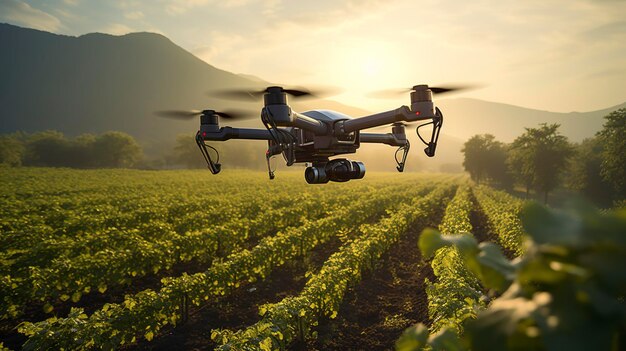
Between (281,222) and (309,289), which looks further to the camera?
(281,222)

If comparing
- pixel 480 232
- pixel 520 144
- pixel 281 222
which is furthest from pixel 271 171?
pixel 520 144

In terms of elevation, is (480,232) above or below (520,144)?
below

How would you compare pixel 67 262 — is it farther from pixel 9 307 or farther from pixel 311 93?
pixel 311 93

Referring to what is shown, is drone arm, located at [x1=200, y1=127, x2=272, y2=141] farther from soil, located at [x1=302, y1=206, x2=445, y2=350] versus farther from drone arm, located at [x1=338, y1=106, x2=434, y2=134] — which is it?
soil, located at [x1=302, y1=206, x2=445, y2=350]

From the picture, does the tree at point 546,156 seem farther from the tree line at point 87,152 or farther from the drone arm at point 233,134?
the tree line at point 87,152


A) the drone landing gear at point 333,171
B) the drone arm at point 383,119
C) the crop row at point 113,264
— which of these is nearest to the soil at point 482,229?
the crop row at point 113,264

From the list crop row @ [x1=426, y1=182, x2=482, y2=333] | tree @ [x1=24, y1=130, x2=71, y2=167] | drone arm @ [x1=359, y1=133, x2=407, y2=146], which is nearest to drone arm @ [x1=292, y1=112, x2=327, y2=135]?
drone arm @ [x1=359, y1=133, x2=407, y2=146]

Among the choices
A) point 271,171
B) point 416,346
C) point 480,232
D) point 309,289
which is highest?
point 271,171
